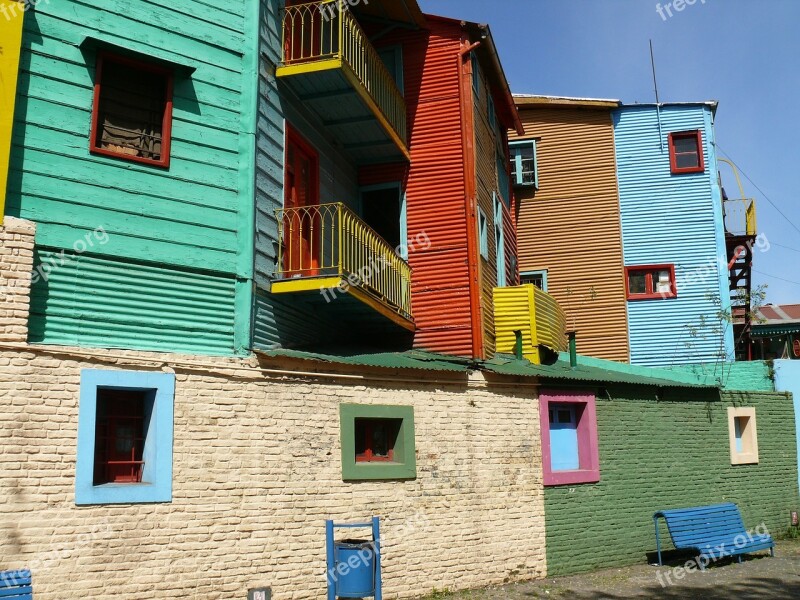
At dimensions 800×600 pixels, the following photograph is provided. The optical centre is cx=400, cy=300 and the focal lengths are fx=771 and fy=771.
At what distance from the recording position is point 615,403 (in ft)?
46.0

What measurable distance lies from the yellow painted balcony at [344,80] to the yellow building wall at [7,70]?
359 centimetres

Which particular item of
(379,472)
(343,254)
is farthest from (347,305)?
(379,472)

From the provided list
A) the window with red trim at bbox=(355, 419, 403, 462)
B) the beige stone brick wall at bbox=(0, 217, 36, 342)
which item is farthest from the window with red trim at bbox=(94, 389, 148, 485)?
the window with red trim at bbox=(355, 419, 403, 462)

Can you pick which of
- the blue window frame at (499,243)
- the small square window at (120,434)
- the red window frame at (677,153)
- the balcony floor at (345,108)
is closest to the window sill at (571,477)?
the blue window frame at (499,243)

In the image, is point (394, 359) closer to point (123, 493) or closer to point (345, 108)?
point (345, 108)

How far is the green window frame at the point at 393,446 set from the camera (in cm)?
1051

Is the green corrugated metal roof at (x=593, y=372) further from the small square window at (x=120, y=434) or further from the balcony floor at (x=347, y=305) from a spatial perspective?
the small square window at (x=120, y=434)

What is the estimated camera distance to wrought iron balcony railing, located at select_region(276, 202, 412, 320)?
432 inches

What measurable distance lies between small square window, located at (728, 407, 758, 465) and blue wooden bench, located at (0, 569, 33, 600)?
13.2 meters

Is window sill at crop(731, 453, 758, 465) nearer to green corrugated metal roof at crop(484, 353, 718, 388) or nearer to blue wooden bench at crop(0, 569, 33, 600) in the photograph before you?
green corrugated metal roof at crop(484, 353, 718, 388)

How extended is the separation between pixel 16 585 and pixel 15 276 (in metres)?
3.14

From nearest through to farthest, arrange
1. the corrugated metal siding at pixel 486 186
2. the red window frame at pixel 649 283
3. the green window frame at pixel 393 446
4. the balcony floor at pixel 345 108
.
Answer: the green window frame at pixel 393 446, the balcony floor at pixel 345 108, the corrugated metal siding at pixel 486 186, the red window frame at pixel 649 283

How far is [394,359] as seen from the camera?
11.7 meters

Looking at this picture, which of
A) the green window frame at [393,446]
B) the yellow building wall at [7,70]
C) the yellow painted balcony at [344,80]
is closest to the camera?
the yellow building wall at [7,70]
